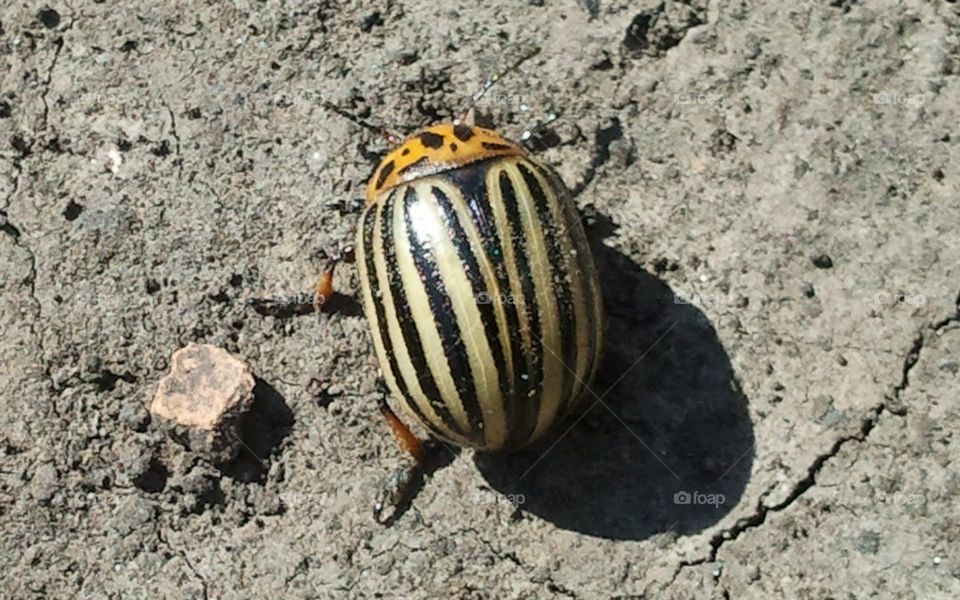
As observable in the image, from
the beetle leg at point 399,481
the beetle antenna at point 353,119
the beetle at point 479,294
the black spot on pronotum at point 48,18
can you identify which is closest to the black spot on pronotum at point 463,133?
the beetle at point 479,294

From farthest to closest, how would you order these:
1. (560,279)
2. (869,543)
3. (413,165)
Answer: (869,543), (413,165), (560,279)

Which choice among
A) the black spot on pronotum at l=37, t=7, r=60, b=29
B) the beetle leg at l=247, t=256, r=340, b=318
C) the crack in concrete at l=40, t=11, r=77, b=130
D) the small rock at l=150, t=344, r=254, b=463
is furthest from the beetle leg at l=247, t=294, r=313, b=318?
the black spot on pronotum at l=37, t=7, r=60, b=29

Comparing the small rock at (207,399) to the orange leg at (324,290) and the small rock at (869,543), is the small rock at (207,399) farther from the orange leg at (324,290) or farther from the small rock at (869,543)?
the small rock at (869,543)

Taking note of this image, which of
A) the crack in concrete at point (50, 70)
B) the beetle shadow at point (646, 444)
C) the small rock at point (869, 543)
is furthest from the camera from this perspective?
the crack in concrete at point (50, 70)

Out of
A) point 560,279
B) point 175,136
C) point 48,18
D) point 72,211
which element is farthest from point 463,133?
point 48,18

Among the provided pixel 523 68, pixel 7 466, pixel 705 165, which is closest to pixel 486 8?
pixel 523 68

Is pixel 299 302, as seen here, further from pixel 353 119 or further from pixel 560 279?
pixel 560 279
